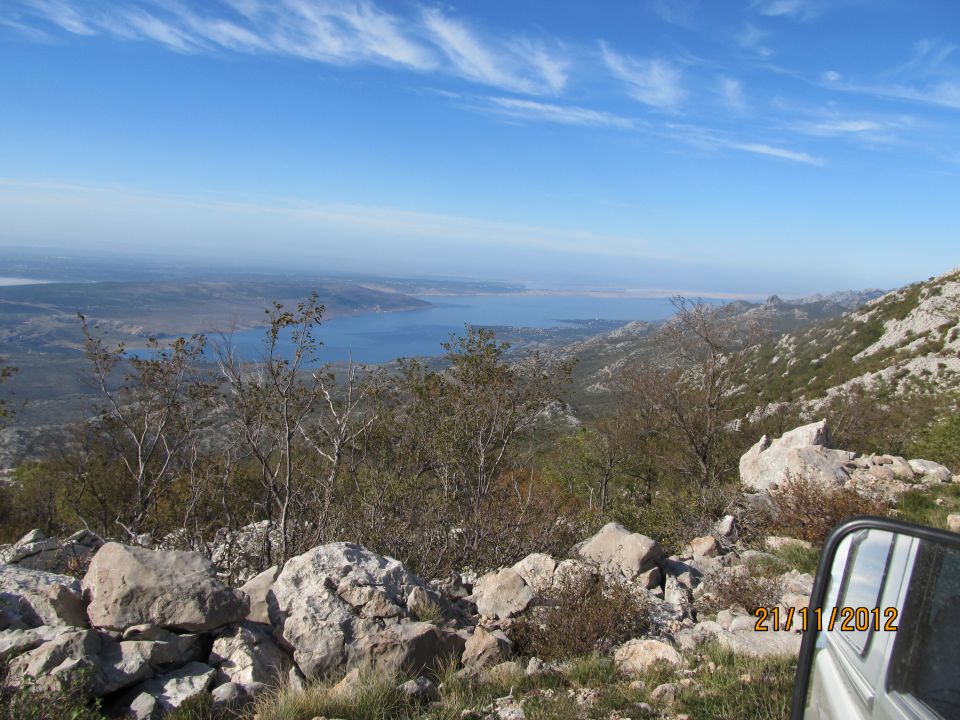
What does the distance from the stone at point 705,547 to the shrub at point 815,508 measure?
1113 millimetres

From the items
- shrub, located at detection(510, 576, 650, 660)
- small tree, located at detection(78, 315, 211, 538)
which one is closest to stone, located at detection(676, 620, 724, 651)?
shrub, located at detection(510, 576, 650, 660)

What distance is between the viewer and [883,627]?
5.94 ft

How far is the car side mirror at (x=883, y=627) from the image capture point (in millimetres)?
1636

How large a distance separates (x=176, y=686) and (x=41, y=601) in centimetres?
192

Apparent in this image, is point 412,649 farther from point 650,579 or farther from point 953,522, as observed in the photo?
point 953,522

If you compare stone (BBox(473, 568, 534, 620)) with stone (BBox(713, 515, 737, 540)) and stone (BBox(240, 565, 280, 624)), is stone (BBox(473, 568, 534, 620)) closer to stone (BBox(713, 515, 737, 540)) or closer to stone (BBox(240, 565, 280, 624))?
stone (BBox(240, 565, 280, 624))

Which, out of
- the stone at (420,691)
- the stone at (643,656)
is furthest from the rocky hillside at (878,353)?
the stone at (420,691)

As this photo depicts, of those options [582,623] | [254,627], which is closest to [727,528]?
[582,623]

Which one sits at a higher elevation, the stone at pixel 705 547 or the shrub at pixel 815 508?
the shrub at pixel 815 508

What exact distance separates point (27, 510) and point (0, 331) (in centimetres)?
9055

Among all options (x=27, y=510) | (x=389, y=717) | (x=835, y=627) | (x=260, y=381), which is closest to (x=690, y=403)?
(x=260, y=381)

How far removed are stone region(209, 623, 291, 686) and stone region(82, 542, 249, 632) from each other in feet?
0.69

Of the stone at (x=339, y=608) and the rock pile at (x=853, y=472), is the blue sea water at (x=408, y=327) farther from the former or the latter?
the stone at (x=339, y=608)

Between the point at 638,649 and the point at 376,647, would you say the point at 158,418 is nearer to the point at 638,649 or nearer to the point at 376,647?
the point at 376,647
